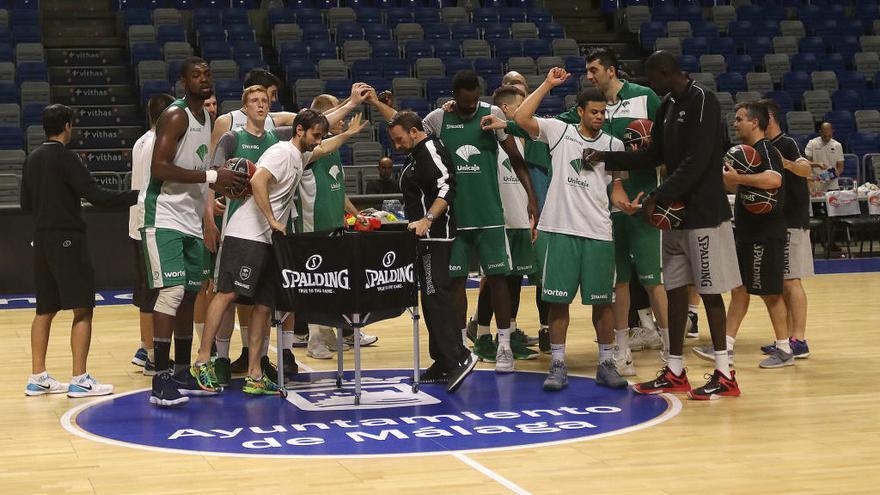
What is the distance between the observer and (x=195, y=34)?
19.6 meters

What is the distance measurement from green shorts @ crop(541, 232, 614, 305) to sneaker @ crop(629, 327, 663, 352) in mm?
1845

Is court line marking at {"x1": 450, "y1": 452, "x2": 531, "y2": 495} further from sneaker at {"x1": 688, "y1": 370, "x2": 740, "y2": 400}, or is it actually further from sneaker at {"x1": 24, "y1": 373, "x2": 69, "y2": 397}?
sneaker at {"x1": 24, "y1": 373, "x2": 69, "y2": 397}

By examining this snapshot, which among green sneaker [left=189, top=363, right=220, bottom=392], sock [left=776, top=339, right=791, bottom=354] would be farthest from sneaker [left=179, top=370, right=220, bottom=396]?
sock [left=776, top=339, right=791, bottom=354]

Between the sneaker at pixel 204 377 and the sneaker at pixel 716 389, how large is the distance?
3.02 metres

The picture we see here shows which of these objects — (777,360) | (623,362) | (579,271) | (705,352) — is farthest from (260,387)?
(777,360)

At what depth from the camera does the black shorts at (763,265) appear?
809 cm

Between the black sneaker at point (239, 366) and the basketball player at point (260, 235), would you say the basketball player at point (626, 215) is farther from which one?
the black sneaker at point (239, 366)

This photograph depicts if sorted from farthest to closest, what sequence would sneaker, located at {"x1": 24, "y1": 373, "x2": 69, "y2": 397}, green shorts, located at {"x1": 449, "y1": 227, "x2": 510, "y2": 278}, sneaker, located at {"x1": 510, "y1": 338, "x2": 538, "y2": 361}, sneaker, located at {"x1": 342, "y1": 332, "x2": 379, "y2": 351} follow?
sneaker, located at {"x1": 342, "y1": 332, "x2": 379, "y2": 351} → sneaker, located at {"x1": 510, "y1": 338, "x2": 538, "y2": 361} → green shorts, located at {"x1": 449, "y1": 227, "x2": 510, "y2": 278} → sneaker, located at {"x1": 24, "y1": 373, "x2": 69, "y2": 397}

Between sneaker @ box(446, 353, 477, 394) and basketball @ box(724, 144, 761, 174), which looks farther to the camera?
basketball @ box(724, 144, 761, 174)

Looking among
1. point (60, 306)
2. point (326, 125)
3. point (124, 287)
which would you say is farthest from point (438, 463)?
point (124, 287)

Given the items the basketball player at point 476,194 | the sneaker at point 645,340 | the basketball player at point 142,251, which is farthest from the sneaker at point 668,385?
the basketball player at point 142,251

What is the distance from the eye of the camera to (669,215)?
23.0 feet

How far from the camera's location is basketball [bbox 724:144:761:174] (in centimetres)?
780

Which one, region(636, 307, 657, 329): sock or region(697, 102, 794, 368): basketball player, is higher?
region(697, 102, 794, 368): basketball player
